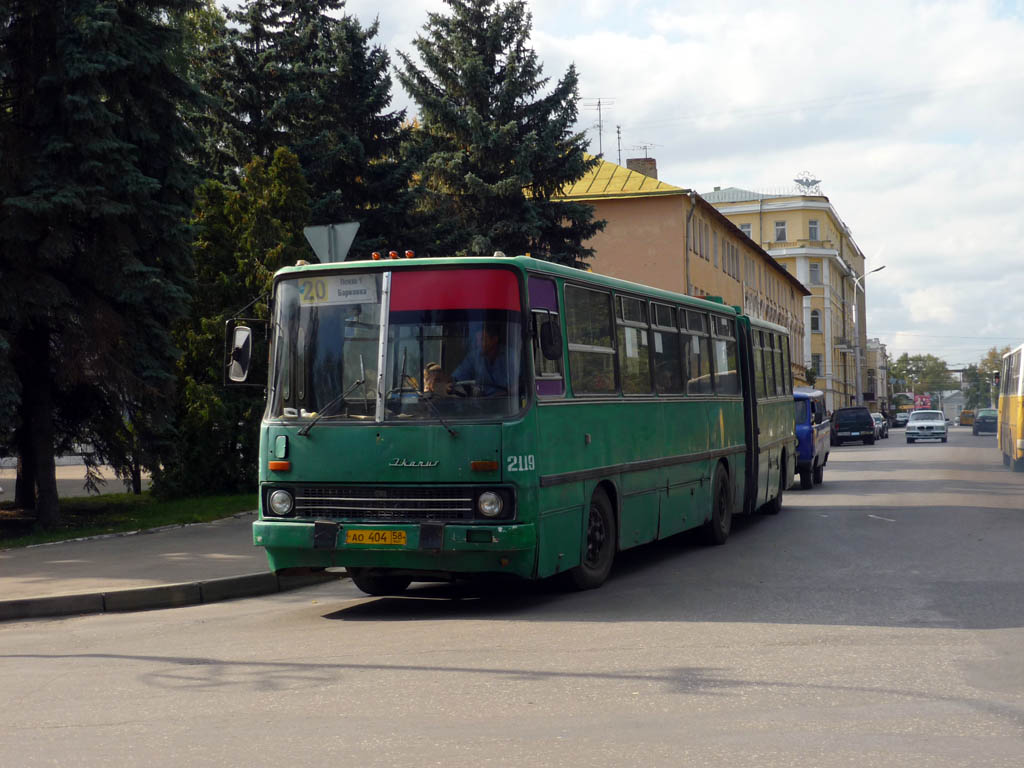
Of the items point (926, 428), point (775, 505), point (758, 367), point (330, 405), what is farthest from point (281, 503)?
point (926, 428)

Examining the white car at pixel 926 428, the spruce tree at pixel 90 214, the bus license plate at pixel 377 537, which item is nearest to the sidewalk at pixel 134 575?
the bus license plate at pixel 377 537

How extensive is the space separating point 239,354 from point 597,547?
11.4ft

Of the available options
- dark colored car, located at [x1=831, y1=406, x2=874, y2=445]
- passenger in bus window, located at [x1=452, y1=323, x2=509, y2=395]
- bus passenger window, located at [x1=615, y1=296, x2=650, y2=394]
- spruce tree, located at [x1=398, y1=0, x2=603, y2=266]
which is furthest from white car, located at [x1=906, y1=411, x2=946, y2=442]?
passenger in bus window, located at [x1=452, y1=323, x2=509, y2=395]

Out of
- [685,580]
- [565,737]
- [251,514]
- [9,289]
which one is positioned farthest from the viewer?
[251,514]

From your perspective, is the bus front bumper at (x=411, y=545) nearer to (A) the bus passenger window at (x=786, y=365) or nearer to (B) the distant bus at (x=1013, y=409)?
(A) the bus passenger window at (x=786, y=365)

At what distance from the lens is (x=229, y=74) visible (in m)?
28.1

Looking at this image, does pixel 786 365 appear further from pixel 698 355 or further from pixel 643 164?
pixel 643 164

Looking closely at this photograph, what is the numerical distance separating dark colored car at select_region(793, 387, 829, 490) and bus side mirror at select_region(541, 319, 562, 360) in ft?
52.2

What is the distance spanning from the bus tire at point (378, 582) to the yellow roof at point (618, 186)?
41.6 meters

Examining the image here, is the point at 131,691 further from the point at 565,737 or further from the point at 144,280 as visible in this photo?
the point at 144,280

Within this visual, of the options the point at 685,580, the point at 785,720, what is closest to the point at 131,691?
the point at 785,720

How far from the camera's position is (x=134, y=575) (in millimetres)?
12211

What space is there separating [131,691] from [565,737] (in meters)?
2.73

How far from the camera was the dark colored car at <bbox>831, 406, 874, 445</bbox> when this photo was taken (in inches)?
2420
